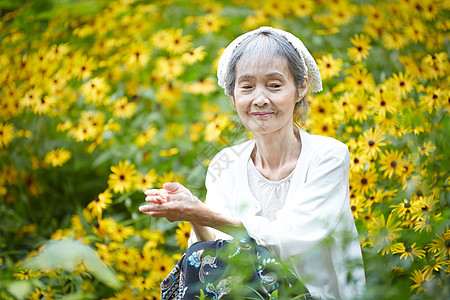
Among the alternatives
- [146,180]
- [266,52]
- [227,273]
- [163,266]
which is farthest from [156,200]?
[146,180]

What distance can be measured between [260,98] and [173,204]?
407 millimetres

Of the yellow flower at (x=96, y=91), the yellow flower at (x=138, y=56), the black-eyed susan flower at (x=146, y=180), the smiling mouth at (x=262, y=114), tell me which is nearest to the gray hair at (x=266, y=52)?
the smiling mouth at (x=262, y=114)

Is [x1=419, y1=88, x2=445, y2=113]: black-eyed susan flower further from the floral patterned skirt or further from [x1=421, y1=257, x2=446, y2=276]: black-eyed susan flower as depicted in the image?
→ the floral patterned skirt

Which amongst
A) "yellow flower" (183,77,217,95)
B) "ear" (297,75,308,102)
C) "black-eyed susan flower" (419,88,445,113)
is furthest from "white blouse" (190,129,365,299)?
"yellow flower" (183,77,217,95)

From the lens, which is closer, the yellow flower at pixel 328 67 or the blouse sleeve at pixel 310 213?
the blouse sleeve at pixel 310 213

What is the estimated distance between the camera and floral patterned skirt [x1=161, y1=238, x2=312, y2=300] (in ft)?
4.41

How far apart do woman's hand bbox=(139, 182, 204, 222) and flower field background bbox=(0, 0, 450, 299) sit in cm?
48

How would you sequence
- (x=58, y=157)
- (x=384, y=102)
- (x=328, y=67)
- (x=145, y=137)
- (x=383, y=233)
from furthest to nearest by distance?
1. (x=58, y=157)
2. (x=145, y=137)
3. (x=328, y=67)
4. (x=384, y=102)
5. (x=383, y=233)

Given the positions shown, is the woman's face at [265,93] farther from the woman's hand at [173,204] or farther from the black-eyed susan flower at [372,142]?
the black-eyed susan flower at [372,142]

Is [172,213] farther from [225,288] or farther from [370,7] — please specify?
[370,7]

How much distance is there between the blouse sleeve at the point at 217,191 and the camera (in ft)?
5.50

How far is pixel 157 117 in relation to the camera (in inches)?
105

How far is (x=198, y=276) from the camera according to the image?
1434mm

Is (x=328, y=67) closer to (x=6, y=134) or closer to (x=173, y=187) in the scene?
(x=173, y=187)
